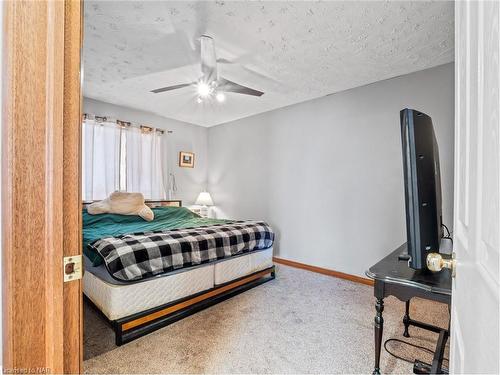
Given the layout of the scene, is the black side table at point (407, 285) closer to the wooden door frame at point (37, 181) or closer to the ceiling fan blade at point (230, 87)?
the wooden door frame at point (37, 181)

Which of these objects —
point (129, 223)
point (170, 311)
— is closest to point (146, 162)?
point (129, 223)

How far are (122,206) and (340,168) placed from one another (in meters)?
2.88

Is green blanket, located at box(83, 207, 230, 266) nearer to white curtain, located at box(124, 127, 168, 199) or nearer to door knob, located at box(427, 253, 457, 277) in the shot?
white curtain, located at box(124, 127, 168, 199)

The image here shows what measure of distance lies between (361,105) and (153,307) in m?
3.10

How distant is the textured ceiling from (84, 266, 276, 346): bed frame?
223cm

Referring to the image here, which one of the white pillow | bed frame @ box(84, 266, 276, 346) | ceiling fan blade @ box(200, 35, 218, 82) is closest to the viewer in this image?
bed frame @ box(84, 266, 276, 346)

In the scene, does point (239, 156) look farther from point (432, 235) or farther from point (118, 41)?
point (432, 235)

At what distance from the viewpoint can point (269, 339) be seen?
196 cm

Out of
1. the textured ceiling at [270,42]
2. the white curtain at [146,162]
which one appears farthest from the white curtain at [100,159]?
the textured ceiling at [270,42]

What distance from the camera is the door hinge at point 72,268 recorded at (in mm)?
582

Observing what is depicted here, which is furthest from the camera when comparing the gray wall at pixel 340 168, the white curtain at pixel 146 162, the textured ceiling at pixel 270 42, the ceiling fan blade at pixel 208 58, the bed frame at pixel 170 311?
the white curtain at pixel 146 162


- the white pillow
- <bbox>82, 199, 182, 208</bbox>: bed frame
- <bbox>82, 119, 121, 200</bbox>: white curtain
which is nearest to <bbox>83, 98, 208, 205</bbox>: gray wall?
<bbox>82, 199, 182, 208</bbox>: bed frame

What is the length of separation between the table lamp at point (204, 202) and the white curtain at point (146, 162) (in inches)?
26.1

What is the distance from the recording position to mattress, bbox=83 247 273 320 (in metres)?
1.91
